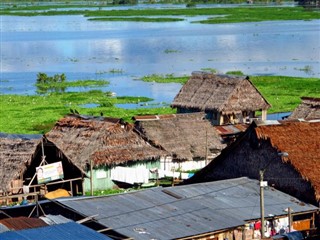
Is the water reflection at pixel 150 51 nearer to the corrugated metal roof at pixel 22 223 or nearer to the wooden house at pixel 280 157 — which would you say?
the wooden house at pixel 280 157

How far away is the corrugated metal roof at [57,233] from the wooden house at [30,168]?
9.74m

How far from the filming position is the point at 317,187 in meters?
20.6

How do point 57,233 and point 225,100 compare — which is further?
point 225,100

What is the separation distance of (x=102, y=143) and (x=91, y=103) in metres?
22.4

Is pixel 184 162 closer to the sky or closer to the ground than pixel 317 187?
closer to the ground

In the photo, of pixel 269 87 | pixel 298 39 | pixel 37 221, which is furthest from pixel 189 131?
pixel 298 39

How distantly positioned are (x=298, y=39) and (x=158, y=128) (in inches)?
2851

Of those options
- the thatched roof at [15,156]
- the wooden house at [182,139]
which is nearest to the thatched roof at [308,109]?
the wooden house at [182,139]

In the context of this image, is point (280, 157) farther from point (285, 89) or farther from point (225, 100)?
point (285, 89)

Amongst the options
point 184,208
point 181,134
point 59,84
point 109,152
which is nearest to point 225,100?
point 181,134

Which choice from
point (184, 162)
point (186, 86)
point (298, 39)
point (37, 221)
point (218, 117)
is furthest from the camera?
point (298, 39)

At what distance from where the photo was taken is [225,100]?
39.7 meters

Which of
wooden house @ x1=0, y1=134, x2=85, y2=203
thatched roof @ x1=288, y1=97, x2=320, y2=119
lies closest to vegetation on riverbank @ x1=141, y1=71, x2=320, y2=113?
thatched roof @ x1=288, y1=97, x2=320, y2=119

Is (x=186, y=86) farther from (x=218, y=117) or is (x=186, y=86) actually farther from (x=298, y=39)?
(x=298, y=39)
